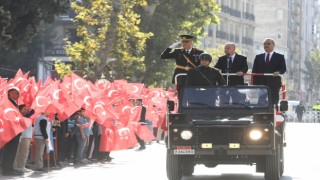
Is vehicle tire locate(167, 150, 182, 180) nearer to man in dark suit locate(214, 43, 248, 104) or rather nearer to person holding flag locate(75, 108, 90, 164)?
man in dark suit locate(214, 43, 248, 104)

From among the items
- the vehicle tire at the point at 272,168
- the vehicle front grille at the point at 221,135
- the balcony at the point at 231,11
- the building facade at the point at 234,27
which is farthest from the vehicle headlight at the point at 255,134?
the balcony at the point at 231,11

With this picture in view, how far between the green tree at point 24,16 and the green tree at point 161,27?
1037 centimetres

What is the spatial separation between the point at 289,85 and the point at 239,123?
11488 cm

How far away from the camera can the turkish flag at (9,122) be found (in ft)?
58.7

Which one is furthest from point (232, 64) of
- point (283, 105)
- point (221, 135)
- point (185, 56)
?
→ point (221, 135)

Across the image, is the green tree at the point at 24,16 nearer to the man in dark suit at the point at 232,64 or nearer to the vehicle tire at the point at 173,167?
the man in dark suit at the point at 232,64

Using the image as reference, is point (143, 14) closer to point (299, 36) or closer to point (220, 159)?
point (220, 159)

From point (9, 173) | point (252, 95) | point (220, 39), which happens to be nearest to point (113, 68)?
point (9, 173)

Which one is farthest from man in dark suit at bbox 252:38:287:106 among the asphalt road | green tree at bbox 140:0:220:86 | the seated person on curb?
green tree at bbox 140:0:220:86

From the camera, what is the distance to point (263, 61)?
55.9ft

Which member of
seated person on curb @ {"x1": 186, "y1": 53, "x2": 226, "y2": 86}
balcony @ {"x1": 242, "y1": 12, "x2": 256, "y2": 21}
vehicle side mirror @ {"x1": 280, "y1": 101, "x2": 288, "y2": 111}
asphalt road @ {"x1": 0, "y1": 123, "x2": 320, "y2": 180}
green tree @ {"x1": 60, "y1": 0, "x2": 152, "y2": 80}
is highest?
balcony @ {"x1": 242, "y1": 12, "x2": 256, "y2": 21}

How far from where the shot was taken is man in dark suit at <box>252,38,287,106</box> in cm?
1653

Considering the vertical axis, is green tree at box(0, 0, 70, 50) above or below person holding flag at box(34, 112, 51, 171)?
above

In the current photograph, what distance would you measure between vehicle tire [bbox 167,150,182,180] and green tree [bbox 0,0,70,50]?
736 inches
